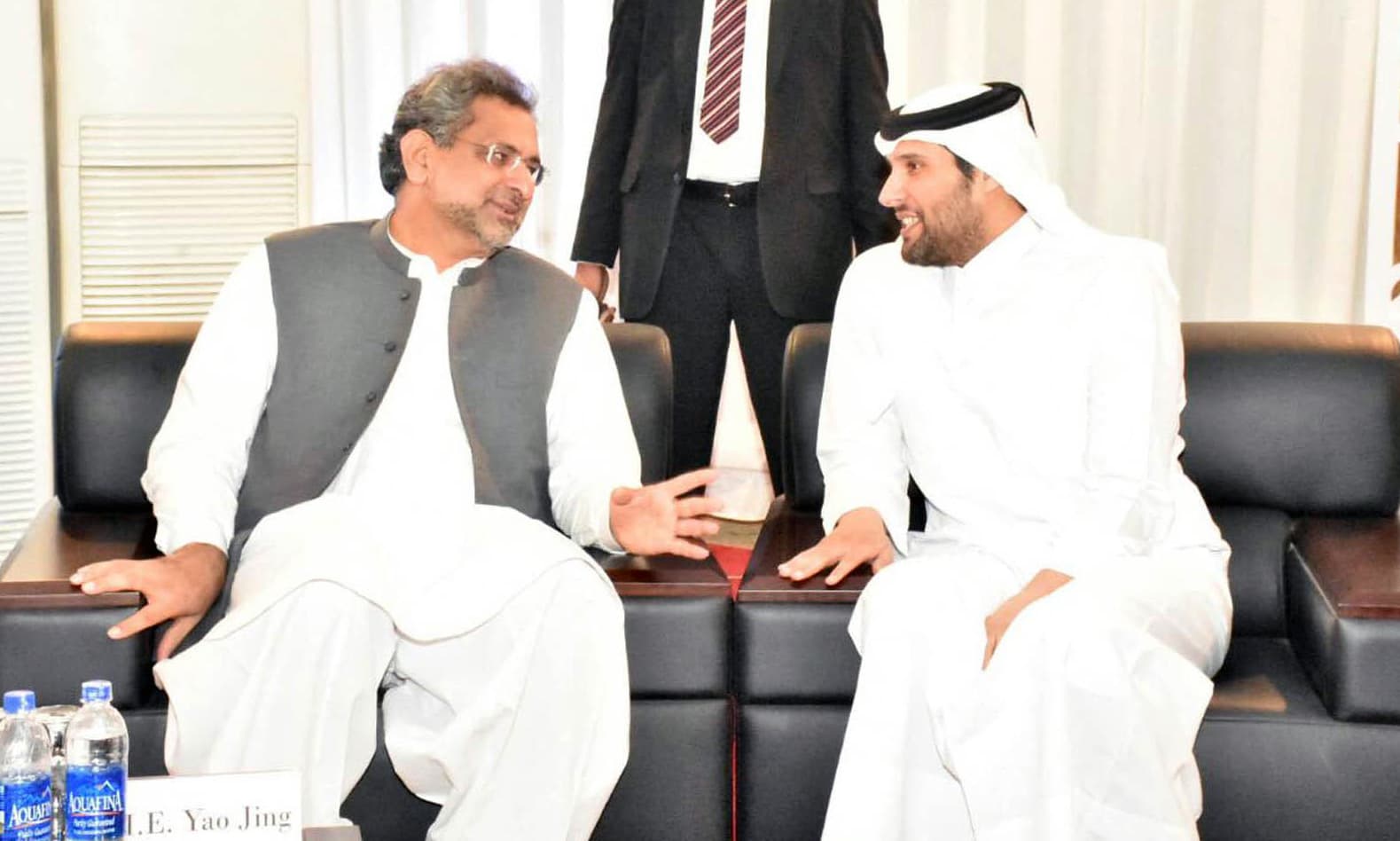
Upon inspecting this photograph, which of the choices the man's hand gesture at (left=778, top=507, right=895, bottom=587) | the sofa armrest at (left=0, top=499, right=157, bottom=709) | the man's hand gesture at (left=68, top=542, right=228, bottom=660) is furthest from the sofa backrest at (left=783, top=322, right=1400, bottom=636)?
the sofa armrest at (left=0, top=499, right=157, bottom=709)

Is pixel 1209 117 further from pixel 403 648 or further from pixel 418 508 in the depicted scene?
pixel 403 648

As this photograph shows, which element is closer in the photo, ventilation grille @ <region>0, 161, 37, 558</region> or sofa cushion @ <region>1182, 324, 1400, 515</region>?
sofa cushion @ <region>1182, 324, 1400, 515</region>

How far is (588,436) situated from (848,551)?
52 centimetres

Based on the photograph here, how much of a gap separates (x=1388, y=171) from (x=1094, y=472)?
271cm

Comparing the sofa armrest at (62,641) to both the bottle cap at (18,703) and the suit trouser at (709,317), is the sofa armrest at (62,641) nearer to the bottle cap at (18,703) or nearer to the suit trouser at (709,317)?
the bottle cap at (18,703)

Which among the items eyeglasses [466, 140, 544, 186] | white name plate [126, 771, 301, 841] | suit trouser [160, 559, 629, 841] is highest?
eyeglasses [466, 140, 544, 186]

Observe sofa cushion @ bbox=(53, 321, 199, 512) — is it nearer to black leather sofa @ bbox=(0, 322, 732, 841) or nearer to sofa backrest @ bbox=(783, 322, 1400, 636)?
black leather sofa @ bbox=(0, 322, 732, 841)

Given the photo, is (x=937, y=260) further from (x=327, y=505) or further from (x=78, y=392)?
(x=78, y=392)

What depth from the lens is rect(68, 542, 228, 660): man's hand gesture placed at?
263 centimetres

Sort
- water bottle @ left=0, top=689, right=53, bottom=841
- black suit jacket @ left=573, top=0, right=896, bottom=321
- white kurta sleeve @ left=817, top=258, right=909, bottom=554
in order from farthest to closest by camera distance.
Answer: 1. black suit jacket @ left=573, top=0, right=896, bottom=321
2. white kurta sleeve @ left=817, top=258, right=909, bottom=554
3. water bottle @ left=0, top=689, right=53, bottom=841

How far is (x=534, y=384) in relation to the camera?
317cm

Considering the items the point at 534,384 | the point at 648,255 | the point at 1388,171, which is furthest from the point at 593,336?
the point at 1388,171

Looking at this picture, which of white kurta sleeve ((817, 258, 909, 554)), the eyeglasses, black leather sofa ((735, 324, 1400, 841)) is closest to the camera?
black leather sofa ((735, 324, 1400, 841))

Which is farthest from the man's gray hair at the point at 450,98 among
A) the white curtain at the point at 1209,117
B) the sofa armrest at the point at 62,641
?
the white curtain at the point at 1209,117
